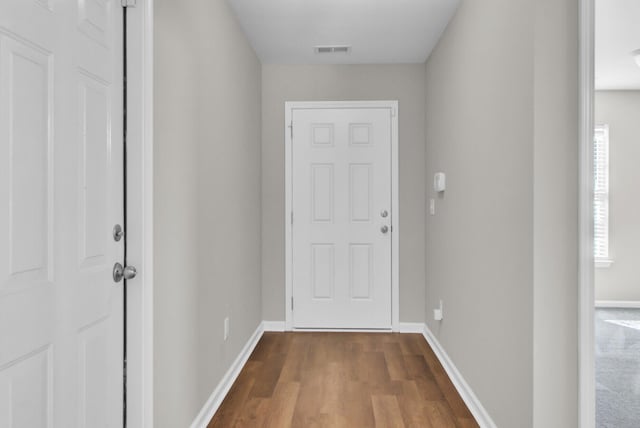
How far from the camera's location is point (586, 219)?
1646mm

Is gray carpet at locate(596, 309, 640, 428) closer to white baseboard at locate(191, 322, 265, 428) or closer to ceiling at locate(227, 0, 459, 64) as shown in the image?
white baseboard at locate(191, 322, 265, 428)

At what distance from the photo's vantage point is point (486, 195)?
7.32ft

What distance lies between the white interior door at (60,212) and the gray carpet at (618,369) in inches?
91.6

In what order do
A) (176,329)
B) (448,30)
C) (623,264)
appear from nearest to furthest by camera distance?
(176,329) < (448,30) < (623,264)

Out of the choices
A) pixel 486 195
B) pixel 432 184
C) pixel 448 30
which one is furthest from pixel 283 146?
pixel 486 195

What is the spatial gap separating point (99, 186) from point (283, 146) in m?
2.60

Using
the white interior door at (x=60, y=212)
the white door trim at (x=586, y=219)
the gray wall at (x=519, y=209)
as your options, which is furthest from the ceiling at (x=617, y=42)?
the white interior door at (x=60, y=212)

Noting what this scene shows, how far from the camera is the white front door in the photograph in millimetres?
3889

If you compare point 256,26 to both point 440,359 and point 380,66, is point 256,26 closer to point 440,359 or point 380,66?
point 380,66

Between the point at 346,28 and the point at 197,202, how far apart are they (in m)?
1.84

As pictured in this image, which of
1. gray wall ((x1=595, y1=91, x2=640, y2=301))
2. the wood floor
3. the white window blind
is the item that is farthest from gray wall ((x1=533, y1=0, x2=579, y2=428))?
the white window blind

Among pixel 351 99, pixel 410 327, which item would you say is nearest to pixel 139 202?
pixel 351 99

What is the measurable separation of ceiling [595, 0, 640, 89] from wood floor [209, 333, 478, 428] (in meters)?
2.62

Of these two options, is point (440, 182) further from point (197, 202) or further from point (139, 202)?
point (139, 202)
